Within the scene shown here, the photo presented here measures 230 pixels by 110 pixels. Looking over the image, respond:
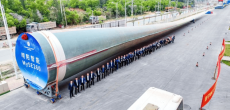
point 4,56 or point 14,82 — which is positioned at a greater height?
point 4,56

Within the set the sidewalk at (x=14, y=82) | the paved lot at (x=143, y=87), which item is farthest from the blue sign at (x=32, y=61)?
the sidewalk at (x=14, y=82)

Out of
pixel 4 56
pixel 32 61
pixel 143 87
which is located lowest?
pixel 143 87

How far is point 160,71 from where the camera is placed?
1552 cm

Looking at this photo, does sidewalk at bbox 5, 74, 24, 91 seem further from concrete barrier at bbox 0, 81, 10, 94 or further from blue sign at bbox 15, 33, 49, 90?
blue sign at bbox 15, 33, 49, 90

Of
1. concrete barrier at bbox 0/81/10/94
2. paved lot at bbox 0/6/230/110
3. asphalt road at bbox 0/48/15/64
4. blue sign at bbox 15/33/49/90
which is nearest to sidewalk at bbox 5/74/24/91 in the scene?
concrete barrier at bbox 0/81/10/94

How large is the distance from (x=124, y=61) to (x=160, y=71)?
364 cm

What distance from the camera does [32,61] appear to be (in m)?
10.5

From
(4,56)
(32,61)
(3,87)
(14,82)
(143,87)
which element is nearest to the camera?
(32,61)

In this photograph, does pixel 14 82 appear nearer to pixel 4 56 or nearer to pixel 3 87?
pixel 3 87

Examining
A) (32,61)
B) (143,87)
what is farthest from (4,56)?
(143,87)

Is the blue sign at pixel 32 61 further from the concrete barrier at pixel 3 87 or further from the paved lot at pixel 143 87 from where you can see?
the concrete barrier at pixel 3 87

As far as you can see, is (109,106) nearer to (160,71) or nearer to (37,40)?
(37,40)

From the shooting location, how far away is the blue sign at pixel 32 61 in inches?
→ 388

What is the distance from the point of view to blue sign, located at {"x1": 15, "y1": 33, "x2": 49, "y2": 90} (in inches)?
388
